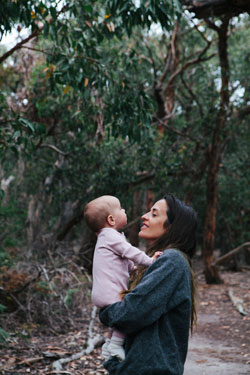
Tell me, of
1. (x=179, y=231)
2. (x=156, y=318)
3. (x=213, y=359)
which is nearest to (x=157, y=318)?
(x=156, y=318)

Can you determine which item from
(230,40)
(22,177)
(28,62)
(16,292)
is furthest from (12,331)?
(230,40)

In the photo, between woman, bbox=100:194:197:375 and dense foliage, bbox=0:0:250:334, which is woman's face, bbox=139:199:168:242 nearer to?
woman, bbox=100:194:197:375

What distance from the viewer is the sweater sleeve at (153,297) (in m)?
2.06

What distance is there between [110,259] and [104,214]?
10.1 inches

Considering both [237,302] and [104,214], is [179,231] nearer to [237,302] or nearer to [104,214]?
[104,214]

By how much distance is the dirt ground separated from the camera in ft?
17.7

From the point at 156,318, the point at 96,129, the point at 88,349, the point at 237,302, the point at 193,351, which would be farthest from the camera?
the point at 237,302

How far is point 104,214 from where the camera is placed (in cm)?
249

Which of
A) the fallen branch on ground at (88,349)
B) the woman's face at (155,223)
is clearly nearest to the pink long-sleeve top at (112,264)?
the woman's face at (155,223)

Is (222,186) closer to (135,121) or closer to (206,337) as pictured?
(206,337)

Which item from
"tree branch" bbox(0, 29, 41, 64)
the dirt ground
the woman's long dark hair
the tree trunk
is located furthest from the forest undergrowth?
the woman's long dark hair

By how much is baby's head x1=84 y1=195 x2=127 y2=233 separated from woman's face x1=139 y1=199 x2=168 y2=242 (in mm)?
159

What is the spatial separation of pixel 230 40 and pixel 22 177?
328 inches

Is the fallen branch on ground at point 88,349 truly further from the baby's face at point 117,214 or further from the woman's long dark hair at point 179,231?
the woman's long dark hair at point 179,231
